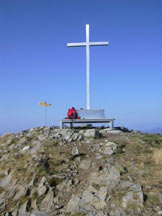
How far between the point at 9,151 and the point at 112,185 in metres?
7.94

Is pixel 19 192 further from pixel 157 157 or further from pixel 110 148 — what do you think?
pixel 157 157

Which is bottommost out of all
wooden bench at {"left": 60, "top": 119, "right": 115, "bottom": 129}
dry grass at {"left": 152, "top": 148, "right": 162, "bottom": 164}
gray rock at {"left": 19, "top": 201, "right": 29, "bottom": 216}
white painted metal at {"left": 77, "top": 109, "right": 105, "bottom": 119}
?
gray rock at {"left": 19, "top": 201, "right": 29, "bottom": 216}

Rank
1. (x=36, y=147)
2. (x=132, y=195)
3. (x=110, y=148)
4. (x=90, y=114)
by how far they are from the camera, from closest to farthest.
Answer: (x=132, y=195)
(x=110, y=148)
(x=36, y=147)
(x=90, y=114)

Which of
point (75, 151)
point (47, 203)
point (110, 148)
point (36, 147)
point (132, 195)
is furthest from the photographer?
point (36, 147)

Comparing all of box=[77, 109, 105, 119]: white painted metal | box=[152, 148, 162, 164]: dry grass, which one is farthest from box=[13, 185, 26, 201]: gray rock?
box=[77, 109, 105, 119]: white painted metal

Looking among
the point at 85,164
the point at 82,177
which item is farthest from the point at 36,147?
the point at 82,177

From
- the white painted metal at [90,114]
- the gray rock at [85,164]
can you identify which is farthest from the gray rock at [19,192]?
the white painted metal at [90,114]

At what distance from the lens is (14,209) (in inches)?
398

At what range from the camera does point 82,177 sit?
1105 cm

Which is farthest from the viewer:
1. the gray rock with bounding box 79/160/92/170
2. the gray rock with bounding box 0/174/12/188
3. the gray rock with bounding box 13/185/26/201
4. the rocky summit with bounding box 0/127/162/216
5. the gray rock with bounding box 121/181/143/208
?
the gray rock with bounding box 0/174/12/188

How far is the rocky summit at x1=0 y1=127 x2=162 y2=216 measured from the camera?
29.9 feet

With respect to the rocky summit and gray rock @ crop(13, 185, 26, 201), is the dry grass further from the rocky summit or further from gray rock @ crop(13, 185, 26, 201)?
gray rock @ crop(13, 185, 26, 201)

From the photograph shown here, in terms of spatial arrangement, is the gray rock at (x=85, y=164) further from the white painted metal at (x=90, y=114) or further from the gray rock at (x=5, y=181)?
the white painted metal at (x=90, y=114)

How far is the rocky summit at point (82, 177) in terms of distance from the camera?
359 inches
